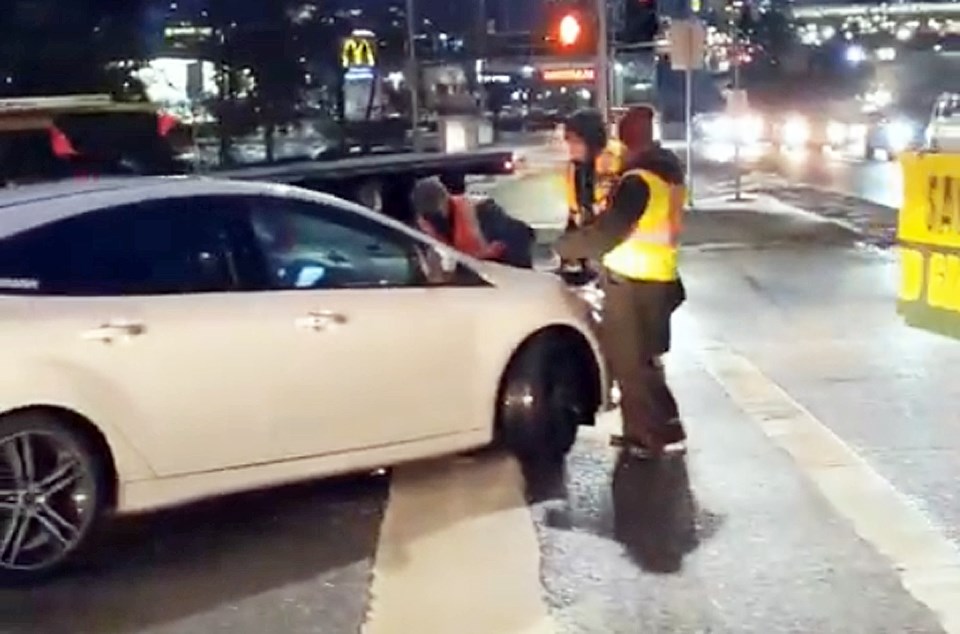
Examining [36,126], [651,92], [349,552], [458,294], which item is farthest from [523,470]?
[651,92]

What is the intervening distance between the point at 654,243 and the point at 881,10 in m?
82.4

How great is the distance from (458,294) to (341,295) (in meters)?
0.72

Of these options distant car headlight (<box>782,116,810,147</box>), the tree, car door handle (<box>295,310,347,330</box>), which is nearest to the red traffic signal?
car door handle (<box>295,310,347,330</box>)

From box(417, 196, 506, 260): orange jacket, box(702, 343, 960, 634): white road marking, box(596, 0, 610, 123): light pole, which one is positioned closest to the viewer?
box(702, 343, 960, 634): white road marking

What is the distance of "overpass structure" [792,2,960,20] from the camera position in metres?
84.1

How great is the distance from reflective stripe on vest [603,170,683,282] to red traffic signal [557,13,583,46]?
1550 cm

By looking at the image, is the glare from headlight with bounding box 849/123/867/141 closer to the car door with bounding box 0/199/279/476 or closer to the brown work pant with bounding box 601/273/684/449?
the brown work pant with bounding box 601/273/684/449

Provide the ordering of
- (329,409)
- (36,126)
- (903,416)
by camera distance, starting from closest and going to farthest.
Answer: (329,409), (903,416), (36,126)

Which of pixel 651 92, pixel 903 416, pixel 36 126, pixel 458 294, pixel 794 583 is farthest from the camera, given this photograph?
pixel 651 92

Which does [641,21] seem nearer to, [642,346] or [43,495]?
[642,346]

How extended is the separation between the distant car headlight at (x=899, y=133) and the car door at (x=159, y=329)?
3816 cm

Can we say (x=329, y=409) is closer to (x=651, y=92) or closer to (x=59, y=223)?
(x=59, y=223)

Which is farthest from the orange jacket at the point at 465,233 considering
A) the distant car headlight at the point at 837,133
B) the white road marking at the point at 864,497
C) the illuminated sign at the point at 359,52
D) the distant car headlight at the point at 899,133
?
the distant car headlight at the point at 837,133

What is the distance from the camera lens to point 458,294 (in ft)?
28.6
